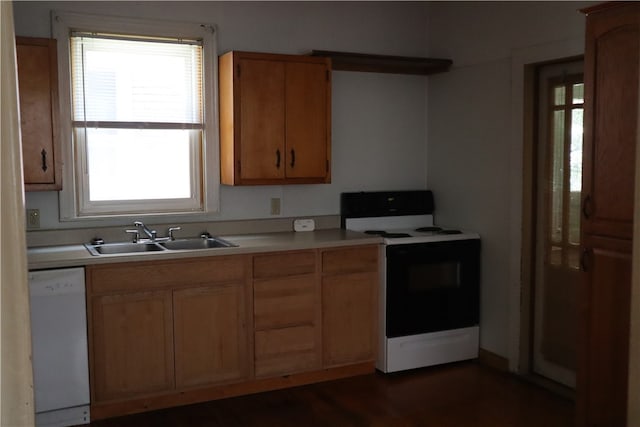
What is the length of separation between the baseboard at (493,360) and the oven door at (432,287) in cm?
21

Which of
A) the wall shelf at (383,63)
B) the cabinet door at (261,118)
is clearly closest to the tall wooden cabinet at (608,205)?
the wall shelf at (383,63)

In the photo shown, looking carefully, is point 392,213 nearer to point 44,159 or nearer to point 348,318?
point 348,318

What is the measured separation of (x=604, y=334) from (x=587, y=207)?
58cm

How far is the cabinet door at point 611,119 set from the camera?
2777mm

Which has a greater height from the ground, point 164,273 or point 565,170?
point 565,170

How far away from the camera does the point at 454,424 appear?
3.42 metres

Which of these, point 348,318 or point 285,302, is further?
point 348,318

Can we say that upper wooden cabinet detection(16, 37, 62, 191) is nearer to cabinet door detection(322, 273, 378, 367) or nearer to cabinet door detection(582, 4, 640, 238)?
cabinet door detection(322, 273, 378, 367)

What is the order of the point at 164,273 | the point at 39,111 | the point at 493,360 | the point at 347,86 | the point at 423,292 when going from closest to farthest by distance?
Answer: the point at 39,111 → the point at 164,273 → the point at 423,292 → the point at 493,360 → the point at 347,86

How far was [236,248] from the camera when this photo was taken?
3.68m

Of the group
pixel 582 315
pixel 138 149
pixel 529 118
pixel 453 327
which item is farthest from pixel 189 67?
pixel 582 315

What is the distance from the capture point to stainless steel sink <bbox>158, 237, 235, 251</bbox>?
3.96 m

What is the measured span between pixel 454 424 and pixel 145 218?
217 cm

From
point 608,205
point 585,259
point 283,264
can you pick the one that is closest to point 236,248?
point 283,264
